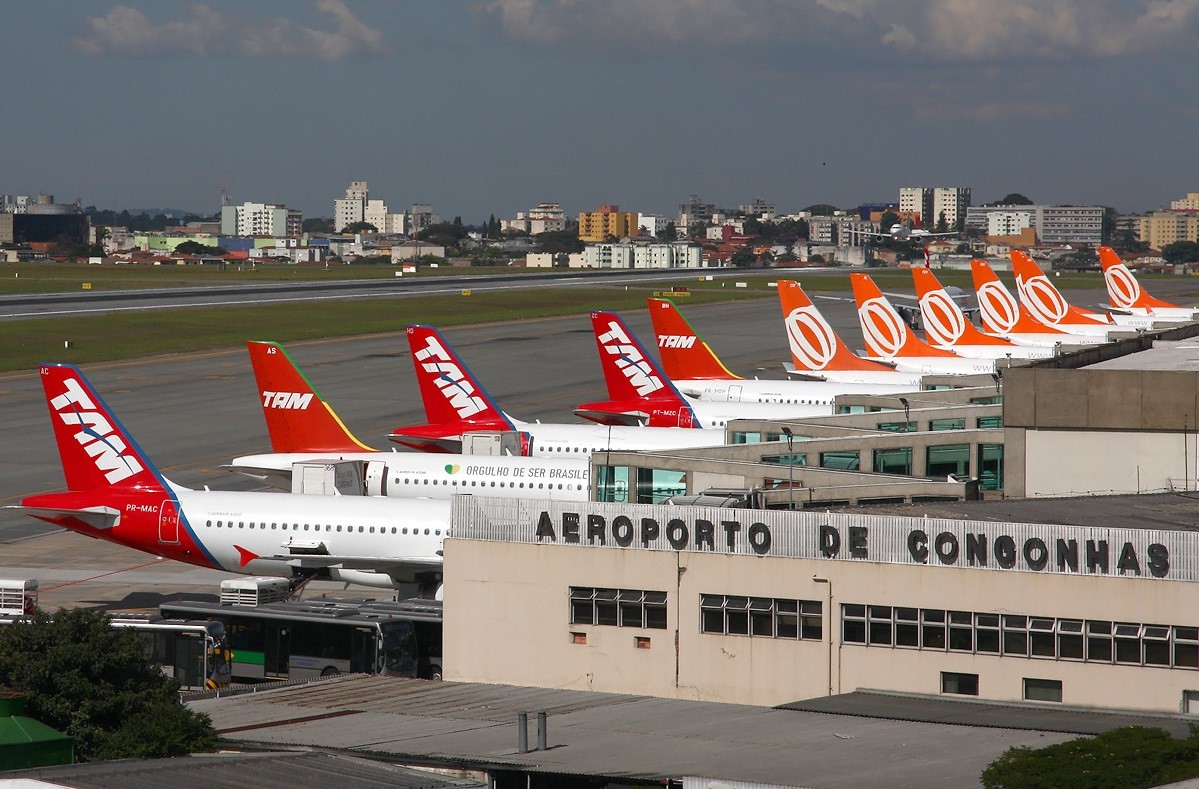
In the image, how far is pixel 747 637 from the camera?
3431 cm

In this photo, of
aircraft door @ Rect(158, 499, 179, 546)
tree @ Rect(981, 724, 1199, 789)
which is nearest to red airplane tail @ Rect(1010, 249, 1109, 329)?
aircraft door @ Rect(158, 499, 179, 546)

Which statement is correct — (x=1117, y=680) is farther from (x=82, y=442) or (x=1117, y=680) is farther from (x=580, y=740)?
(x=82, y=442)

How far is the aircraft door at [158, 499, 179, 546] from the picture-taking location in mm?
52688

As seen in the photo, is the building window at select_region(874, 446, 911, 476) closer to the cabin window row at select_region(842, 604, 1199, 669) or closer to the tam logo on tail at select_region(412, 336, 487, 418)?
the cabin window row at select_region(842, 604, 1199, 669)

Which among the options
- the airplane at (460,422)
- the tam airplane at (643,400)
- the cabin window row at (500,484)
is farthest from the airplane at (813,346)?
the cabin window row at (500,484)

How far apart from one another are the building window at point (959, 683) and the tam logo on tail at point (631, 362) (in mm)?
44800

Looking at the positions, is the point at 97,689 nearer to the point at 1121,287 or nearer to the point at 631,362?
the point at 631,362

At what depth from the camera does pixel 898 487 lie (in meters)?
43.2

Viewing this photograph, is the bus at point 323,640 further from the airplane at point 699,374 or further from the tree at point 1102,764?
the airplane at point 699,374

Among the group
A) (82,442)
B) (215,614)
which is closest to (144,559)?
(82,442)

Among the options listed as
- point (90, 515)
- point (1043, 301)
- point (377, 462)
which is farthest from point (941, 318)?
point (90, 515)

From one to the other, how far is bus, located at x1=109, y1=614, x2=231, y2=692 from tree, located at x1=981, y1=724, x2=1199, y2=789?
78.2 ft

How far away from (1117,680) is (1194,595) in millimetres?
2292

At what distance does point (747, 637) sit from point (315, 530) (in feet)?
72.8
